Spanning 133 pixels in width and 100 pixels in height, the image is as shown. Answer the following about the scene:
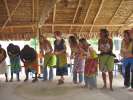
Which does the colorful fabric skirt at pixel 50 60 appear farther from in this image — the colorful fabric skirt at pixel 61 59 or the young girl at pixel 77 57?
the young girl at pixel 77 57

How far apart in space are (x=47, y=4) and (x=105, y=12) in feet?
9.55

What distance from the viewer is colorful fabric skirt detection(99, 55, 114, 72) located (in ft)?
25.2

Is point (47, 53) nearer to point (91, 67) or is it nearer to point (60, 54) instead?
point (60, 54)

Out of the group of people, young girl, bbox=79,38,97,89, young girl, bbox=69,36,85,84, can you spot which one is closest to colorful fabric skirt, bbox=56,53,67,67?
the group of people

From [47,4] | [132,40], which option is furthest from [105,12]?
[132,40]

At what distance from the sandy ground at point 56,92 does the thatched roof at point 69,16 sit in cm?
233

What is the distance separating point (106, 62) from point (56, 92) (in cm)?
129

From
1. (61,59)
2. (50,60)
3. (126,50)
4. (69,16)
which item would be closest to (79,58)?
(61,59)

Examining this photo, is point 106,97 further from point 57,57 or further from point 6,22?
point 6,22

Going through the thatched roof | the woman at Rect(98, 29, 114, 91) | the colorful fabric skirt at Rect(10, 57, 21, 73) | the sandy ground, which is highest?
the thatched roof

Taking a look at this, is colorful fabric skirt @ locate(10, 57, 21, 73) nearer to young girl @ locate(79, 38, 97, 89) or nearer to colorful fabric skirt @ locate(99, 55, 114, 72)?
young girl @ locate(79, 38, 97, 89)

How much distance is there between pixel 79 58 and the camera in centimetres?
865

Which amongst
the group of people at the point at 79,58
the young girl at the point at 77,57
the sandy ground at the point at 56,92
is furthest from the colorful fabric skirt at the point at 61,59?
the sandy ground at the point at 56,92

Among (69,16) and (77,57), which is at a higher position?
(69,16)
